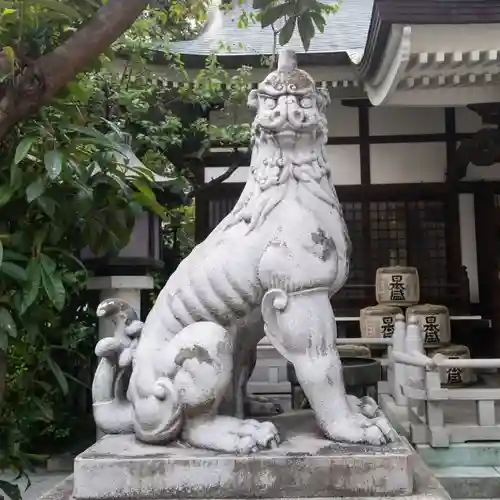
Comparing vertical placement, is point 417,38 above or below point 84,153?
above

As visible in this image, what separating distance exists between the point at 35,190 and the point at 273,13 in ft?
4.66

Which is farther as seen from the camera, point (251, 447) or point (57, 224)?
point (57, 224)

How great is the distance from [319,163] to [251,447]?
0.97 meters

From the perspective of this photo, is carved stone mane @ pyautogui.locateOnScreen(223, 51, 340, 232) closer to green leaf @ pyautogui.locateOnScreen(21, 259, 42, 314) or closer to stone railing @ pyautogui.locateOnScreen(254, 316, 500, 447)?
green leaf @ pyautogui.locateOnScreen(21, 259, 42, 314)

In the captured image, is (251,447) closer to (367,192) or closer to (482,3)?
(482,3)

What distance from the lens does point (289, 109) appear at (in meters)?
2.06

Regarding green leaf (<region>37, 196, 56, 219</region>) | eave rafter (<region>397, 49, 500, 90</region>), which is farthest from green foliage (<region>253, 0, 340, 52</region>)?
eave rafter (<region>397, 49, 500, 90</region>)

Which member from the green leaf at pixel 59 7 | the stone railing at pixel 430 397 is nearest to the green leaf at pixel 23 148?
the green leaf at pixel 59 7

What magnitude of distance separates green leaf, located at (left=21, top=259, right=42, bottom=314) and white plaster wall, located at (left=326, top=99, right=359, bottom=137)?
19.9 feet

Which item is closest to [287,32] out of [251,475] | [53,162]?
[53,162]

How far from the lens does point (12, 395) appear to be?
3521mm

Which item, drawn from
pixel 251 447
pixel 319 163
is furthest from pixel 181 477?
pixel 319 163

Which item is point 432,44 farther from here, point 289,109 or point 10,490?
point 10,490

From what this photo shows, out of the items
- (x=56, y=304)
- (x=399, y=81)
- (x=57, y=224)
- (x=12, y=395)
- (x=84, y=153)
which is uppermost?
(x=399, y=81)
